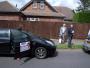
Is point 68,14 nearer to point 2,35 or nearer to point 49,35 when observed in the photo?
point 49,35

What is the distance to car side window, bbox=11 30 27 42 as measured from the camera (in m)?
14.0

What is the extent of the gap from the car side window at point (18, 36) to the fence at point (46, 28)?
14.8 metres

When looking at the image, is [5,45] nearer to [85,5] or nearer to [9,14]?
[9,14]

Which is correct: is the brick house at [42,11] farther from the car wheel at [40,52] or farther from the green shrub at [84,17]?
the car wheel at [40,52]

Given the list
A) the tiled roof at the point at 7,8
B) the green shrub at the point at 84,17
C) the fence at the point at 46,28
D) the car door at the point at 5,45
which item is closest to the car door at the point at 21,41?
the car door at the point at 5,45

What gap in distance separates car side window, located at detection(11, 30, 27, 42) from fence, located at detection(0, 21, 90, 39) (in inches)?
582

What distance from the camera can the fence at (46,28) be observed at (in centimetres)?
2945

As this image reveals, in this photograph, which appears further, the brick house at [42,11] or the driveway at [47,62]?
the brick house at [42,11]

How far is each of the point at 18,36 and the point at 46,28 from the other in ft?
51.2

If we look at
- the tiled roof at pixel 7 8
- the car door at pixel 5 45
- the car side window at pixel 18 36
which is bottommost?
the car door at pixel 5 45

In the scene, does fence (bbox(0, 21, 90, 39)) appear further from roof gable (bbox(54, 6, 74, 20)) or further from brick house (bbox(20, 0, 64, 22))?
roof gable (bbox(54, 6, 74, 20))

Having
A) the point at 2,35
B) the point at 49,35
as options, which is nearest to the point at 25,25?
the point at 49,35

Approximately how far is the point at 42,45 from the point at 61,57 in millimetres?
1370

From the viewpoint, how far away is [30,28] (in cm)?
2967
